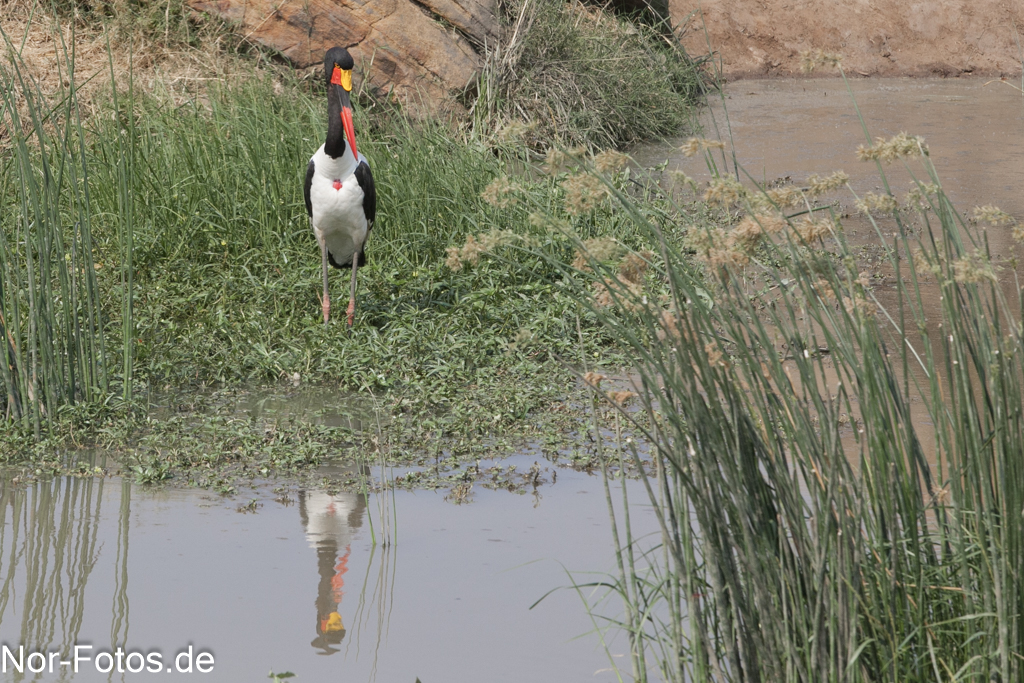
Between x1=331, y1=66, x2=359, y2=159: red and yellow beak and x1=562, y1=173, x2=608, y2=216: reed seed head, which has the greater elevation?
x1=331, y1=66, x2=359, y2=159: red and yellow beak

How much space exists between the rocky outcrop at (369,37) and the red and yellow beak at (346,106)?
194 centimetres

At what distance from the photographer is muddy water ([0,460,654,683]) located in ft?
7.29

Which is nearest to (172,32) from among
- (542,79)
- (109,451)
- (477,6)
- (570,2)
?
(477,6)

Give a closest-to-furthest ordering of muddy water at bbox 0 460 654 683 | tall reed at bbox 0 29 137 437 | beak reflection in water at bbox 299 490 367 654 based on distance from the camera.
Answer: muddy water at bbox 0 460 654 683 < beak reflection in water at bbox 299 490 367 654 < tall reed at bbox 0 29 137 437

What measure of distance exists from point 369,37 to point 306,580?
501 cm

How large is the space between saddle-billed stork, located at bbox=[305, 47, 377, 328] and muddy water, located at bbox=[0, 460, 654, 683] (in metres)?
1.79

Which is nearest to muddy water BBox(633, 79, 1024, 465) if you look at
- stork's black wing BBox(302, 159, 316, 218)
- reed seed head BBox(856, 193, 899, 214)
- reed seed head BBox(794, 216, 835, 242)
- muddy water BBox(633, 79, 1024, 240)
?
muddy water BBox(633, 79, 1024, 240)

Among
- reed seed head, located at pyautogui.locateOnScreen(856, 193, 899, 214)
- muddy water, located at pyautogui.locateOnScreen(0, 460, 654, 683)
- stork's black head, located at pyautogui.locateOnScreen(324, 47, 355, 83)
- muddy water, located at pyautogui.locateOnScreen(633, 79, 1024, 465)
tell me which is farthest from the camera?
muddy water, located at pyautogui.locateOnScreen(633, 79, 1024, 465)

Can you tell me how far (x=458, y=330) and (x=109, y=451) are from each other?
5.18 feet

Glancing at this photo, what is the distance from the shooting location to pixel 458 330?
4.46 m

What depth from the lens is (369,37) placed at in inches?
270

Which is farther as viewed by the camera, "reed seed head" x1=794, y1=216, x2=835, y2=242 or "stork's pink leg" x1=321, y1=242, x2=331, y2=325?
"stork's pink leg" x1=321, y1=242, x2=331, y2=325

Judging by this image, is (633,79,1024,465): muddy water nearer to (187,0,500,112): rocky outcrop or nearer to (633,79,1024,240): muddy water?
(633,79,1024,240): muddy water

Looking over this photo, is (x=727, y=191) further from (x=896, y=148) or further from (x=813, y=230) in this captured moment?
(x=896, y=148)
